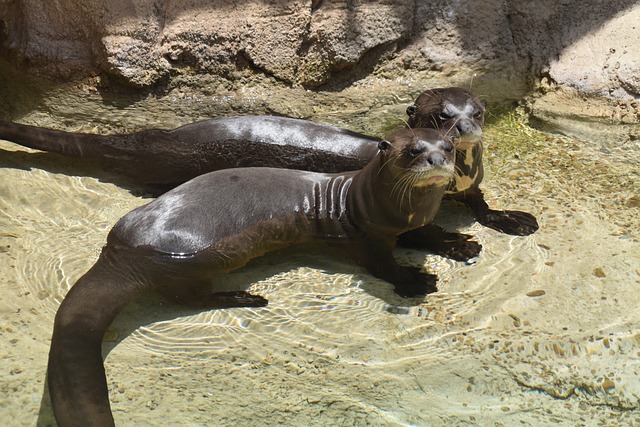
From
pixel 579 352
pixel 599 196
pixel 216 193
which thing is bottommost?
pixel 579 352

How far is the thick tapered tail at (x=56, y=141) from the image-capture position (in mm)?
3738

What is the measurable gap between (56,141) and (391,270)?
1.72 m

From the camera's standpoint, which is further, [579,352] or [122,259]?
[122,259]

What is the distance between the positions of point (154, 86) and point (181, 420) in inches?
93.2

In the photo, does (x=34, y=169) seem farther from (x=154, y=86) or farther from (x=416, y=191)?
(x=416, y=191)

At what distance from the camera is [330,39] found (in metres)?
4.37

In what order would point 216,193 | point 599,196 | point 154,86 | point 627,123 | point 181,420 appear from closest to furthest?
1. point 181,420
2. point 216,193
3. point 599,196
4. point 627,123
5. point 154,86

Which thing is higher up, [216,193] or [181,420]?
[216,193]

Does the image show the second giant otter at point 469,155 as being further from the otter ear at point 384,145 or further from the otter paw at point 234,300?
the otter paw at point 234,300

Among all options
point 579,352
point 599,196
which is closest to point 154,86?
point 599,196

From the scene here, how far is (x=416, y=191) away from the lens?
10.2 ft

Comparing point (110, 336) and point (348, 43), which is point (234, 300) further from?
point (348, 43)

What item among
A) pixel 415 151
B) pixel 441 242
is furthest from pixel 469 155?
pixel 415 151

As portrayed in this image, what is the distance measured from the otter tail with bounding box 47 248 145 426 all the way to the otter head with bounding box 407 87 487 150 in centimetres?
144
